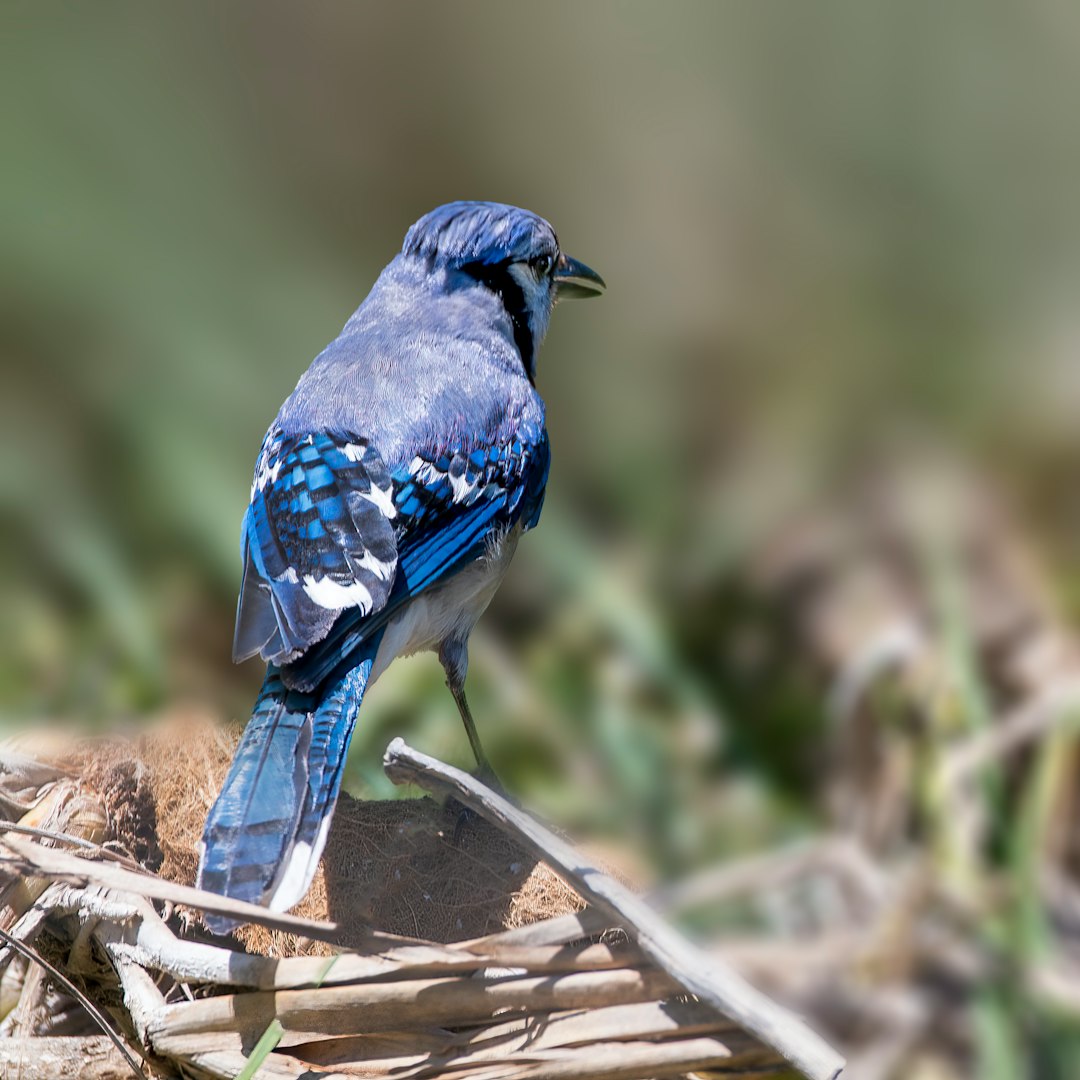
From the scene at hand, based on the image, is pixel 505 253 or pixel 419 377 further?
pixel 505 253

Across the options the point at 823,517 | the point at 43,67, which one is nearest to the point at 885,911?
the point at 823,517

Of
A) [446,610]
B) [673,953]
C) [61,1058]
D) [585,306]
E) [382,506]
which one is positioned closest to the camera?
[673,953]

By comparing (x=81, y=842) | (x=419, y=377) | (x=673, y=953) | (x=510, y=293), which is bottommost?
(x=673, y=953)

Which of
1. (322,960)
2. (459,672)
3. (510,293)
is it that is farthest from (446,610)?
(322,960)

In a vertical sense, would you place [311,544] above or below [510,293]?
below

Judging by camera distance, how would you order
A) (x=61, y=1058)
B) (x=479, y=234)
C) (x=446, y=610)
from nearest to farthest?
1. (x=61, y=1058)
2. (x=446, y=610)
3. (x=479, y=234)

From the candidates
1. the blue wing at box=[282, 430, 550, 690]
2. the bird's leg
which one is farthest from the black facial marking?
the bird's leg

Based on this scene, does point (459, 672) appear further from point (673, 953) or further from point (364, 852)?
point (673, 953)

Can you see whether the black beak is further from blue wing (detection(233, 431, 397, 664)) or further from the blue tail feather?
the blue tail feather
